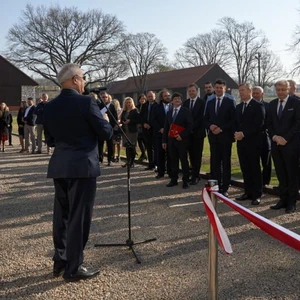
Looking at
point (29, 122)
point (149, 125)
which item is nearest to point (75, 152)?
point (149, 125)

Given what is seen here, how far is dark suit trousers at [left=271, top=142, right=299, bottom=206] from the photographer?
6.68m

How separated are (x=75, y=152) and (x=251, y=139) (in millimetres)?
4149

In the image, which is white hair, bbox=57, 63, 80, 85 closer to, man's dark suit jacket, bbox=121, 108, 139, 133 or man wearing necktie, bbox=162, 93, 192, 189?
man wearing necktie, bbox=162, 93, 192, 189

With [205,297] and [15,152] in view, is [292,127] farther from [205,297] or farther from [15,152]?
[15,152]

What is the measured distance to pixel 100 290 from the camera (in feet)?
13.1

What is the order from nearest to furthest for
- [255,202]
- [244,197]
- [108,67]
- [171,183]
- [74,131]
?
[74,131]
[255,202]
[244,197]
[171,183]
[108,67]

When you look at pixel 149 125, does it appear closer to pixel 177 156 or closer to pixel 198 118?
pixel 198 118

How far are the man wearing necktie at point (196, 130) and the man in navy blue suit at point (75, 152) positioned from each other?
17.2ft

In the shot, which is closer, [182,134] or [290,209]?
[290,209]

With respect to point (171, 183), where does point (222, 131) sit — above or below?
above

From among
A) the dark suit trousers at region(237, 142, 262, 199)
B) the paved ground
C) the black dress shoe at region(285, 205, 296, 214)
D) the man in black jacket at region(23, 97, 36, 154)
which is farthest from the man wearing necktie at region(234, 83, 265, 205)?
the man in black jacket at region(23, 97, 36, 154)

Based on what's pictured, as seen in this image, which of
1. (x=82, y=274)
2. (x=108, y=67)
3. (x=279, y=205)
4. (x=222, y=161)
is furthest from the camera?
(x=108, y=67)

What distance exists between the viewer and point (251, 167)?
7.44 metres

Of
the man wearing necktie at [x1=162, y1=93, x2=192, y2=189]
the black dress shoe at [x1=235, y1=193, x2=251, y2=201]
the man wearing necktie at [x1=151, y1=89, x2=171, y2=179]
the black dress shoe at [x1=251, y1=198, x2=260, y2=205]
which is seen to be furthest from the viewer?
the man wearing necktie at [x1=151, y1=89, x2=171, y2=179]
